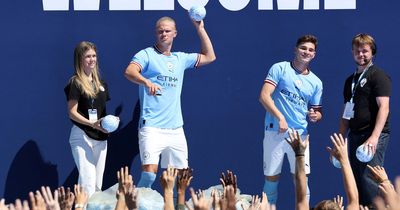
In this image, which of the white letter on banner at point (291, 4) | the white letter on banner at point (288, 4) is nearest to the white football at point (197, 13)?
the white letter on banner at point (291, 4)

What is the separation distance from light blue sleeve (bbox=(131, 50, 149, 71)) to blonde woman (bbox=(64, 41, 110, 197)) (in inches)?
13.4

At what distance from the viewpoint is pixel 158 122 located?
6887mm

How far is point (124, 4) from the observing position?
23.9 feet

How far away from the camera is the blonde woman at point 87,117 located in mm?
6906

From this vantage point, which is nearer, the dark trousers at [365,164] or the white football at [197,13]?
the dark trousers at [365,164]

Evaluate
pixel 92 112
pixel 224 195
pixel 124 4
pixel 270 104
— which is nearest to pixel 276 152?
pixel 270 104

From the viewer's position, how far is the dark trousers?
6.43 m

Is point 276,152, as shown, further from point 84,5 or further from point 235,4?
point 84,5

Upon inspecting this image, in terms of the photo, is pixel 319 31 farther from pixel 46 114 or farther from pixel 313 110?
pixel 46 114

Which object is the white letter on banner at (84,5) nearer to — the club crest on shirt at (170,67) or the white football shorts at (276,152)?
the club crest on shirt at (170,67)

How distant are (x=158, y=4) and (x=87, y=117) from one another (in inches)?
44.6

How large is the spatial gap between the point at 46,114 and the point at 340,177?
8.32 ft

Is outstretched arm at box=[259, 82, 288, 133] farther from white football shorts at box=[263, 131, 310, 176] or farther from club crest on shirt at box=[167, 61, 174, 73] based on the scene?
club crest on shirt at box=[167, 61, 174, 73]

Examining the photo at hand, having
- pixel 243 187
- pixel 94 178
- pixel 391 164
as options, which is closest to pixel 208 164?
pixel 243 187
